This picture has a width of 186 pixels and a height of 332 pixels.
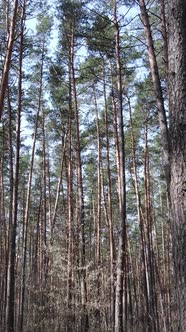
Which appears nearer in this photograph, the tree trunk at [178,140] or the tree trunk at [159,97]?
the tree trunk at [178,140]

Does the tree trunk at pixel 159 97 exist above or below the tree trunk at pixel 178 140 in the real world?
above

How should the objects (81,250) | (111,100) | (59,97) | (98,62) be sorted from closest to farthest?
(81,250) → (98,62) → (59,97) → (111,100)

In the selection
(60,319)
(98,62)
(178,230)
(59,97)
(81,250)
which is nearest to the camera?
(178,230)

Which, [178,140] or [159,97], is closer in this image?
[178,140]

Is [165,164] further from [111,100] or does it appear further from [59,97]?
[111,100]

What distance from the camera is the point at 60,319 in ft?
41.7

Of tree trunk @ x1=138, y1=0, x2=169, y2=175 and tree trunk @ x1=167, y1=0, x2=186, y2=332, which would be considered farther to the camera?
tree trunk @ x1=138, y1=0, x2=169, y2=175

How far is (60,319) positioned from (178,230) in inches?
429

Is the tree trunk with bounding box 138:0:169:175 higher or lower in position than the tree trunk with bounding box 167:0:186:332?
higher

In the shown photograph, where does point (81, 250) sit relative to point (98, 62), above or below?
below

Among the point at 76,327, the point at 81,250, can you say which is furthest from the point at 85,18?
the point at 76,327

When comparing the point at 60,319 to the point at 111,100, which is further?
the point at 111,100

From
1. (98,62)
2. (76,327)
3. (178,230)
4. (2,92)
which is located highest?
(98,62)

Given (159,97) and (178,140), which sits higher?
(159,97)
